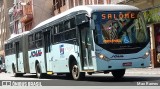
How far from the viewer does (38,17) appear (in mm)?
61062

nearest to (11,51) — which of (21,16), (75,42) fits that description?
(75,42)

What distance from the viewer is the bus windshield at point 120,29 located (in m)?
16.2

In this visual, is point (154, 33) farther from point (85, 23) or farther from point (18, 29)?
point (18, 29)

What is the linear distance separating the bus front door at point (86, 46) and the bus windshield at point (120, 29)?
576 millimetres

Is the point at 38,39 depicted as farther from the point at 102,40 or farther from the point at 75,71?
the point at 102,40

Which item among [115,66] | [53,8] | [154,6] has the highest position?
[53,8]

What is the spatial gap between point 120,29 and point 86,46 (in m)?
1.65

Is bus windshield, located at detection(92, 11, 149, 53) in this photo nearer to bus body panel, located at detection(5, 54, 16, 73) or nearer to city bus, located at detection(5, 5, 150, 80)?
city bus, located at detection(5, 5, 150, 80)

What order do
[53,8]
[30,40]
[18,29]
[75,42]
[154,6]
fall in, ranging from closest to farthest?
1. [75,42]
2. [30,40]
3. [154,6]
4. [53,8]
5. [18,29]

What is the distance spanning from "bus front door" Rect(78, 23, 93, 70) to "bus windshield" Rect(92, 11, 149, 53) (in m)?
0.58

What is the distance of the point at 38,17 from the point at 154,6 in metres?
33.6

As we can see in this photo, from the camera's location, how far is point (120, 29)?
53.4 feet

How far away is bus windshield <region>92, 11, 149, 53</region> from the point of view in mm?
16172

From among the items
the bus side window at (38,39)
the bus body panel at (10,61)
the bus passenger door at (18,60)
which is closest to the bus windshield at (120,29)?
the bus side window at (38,39)
